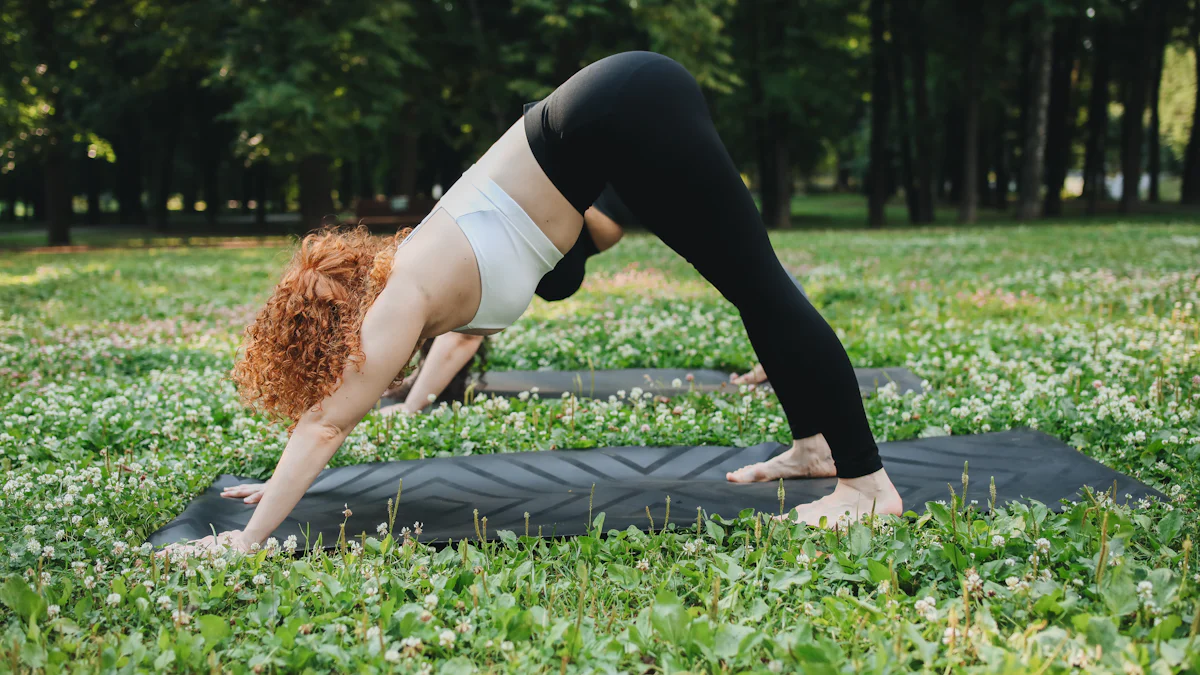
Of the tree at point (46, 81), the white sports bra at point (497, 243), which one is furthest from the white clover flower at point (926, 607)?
the tree at point (46, 81)

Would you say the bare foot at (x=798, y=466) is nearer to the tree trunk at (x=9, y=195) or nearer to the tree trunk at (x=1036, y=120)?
the tree trunk at (x=1036, y=120)

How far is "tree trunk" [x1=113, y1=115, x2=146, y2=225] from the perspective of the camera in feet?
112

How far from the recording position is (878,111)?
25266mm

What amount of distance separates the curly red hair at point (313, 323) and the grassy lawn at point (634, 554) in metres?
0.53

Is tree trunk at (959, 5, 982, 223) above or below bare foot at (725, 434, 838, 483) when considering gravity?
above

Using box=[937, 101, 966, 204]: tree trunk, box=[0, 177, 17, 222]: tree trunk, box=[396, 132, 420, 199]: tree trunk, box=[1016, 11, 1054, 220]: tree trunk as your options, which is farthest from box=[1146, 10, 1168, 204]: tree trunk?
box=[0, 177, 17, 222]: tree trunk

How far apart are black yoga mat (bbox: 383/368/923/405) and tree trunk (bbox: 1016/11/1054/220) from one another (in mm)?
20004

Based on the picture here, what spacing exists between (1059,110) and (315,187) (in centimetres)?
2259

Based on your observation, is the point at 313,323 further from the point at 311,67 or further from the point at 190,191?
the point at 190,191

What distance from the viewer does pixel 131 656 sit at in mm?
2094

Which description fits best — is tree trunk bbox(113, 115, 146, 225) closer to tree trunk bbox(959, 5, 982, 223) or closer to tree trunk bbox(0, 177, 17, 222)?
tree trunk bbox(0, 177, 17, 222)

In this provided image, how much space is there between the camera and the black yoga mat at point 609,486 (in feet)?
10.2

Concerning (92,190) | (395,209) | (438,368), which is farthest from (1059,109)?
(92,190)

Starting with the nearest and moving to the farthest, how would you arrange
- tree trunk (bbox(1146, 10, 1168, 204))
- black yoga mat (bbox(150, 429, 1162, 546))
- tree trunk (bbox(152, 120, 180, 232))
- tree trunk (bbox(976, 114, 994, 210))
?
black yoga mat (bbox(150, 429, 1162, 546)) → tree trunk (bbox(1146, 10, 1168, 204)) → tree trunk (bbox(152, 120, 180, 232)) → tree trunk (bbox(976, 114, 994, 210))
